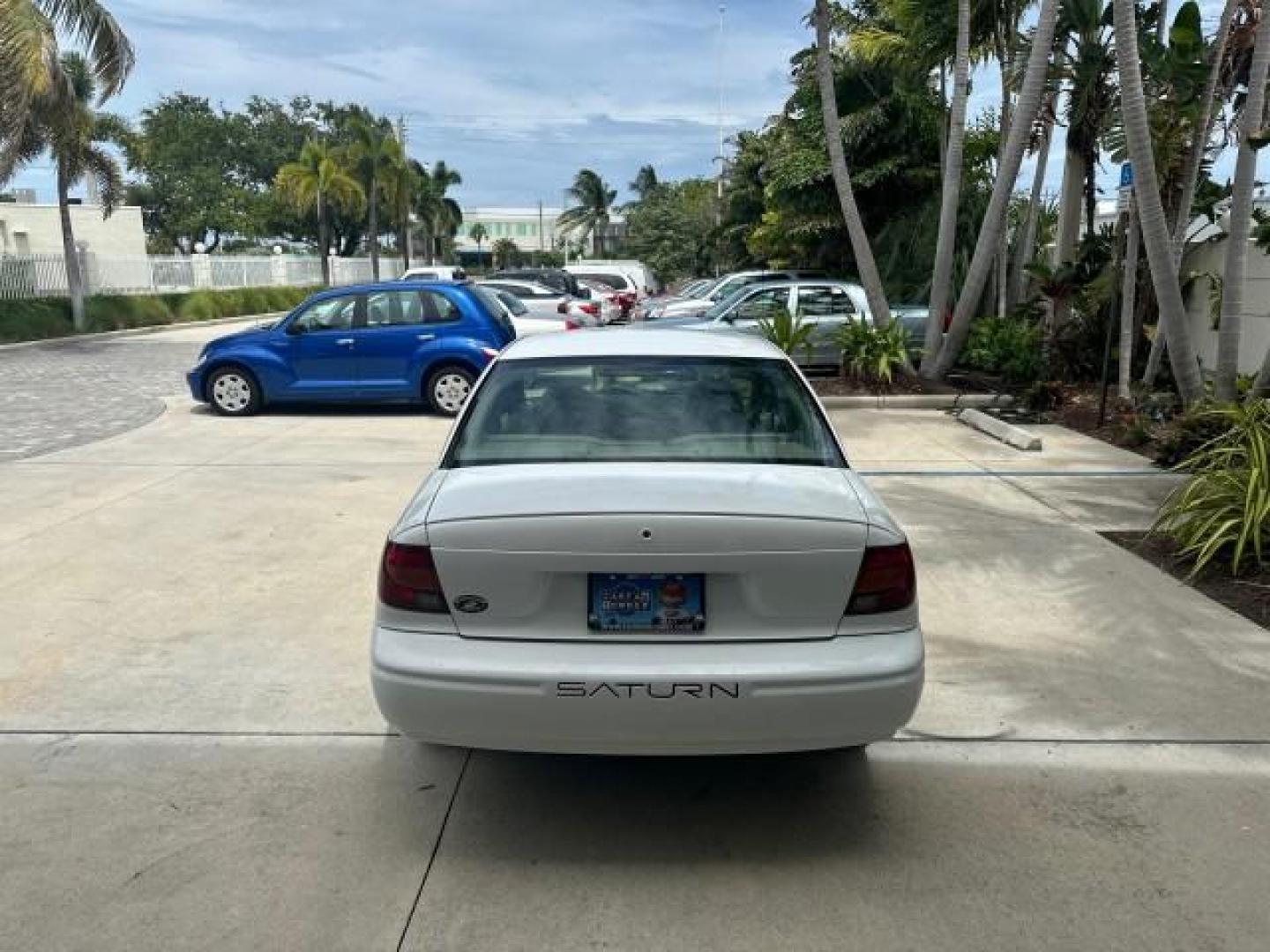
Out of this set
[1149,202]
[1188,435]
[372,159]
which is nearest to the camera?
[1188,435]

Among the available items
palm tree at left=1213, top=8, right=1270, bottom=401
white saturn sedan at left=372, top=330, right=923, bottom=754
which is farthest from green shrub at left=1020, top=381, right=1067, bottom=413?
white saturn sedan at left=372, top=330, right=923, bottom=754

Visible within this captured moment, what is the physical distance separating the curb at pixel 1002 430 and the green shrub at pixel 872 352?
1296 millimetres

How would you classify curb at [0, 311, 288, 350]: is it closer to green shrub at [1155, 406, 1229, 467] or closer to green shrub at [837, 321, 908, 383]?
green shrub at [837, 321, 908, 383]

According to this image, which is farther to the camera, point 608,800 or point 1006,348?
point 1006,348

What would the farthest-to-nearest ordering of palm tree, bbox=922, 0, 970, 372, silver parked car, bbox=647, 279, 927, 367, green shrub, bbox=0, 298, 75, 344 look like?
green shrub, bbox=0, 298, 75, 344 < silver parked car, bbox=647, 279, 927, 367 < palm tree, bbox=922, 0, 970, 372

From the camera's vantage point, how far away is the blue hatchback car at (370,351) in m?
12.3

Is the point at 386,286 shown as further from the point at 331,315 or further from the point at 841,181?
the point at 841,181

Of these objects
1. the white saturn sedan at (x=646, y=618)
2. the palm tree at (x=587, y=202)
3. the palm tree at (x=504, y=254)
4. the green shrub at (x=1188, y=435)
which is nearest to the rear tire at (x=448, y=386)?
the green shrub at (x=1188, y=435)

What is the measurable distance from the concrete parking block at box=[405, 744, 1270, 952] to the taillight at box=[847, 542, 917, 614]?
0.81m

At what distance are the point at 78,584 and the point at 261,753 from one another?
2692 mm

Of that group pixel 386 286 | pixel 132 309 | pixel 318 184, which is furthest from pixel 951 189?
pixel 318 184

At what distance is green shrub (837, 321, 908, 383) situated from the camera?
44.0 ft

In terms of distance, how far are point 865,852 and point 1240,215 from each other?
7.50 m

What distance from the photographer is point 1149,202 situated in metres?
9.02
